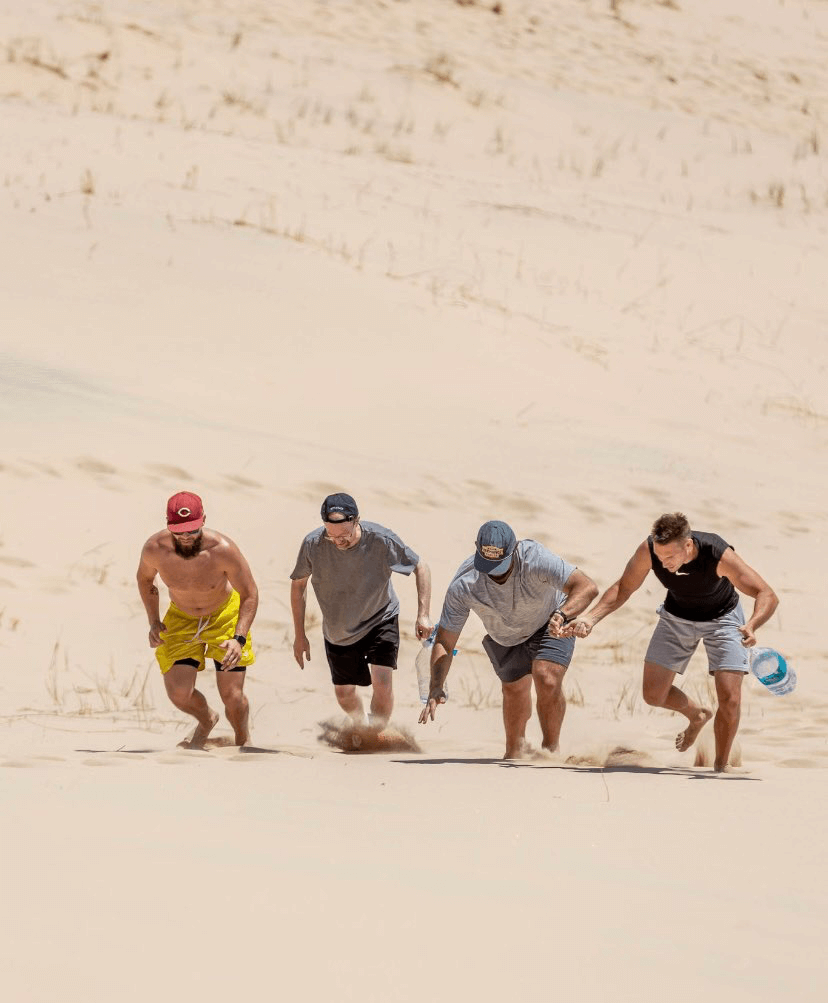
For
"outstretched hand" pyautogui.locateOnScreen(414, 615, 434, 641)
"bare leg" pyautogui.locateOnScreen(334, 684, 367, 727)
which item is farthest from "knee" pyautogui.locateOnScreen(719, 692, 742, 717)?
"bare leg" pyautogui.locateOnScreen(334, 684, 367, 727)

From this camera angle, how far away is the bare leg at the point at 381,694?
7.18m

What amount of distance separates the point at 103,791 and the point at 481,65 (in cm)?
2451

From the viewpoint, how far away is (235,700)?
22.5ft

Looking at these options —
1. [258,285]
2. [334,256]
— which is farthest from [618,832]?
[334,256]

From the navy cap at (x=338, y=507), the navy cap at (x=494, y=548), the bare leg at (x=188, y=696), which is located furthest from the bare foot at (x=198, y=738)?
the navy cap at (x=494, y=548)

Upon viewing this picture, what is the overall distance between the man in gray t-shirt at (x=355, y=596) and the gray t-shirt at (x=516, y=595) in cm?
16

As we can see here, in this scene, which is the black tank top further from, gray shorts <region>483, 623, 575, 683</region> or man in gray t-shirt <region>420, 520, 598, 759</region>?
gray shorts <region>483, 623, 575, 683</region>

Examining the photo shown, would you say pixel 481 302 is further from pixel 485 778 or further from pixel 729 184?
pixel 485 778

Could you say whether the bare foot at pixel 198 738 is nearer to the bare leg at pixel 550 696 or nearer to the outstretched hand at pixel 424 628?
the outstretched hand at pixel 424 628

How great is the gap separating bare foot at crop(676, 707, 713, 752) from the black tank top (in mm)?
629

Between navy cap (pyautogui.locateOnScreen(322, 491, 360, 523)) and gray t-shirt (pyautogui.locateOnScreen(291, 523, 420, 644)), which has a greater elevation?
navy cap (pyautogui.locateOnScreen(322, 491, 360, 523))

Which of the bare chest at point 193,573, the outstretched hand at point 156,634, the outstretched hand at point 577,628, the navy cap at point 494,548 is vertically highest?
the navy cap at point 494,548

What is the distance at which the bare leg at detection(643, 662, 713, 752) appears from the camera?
6.71m

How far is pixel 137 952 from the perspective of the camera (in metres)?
3.32
